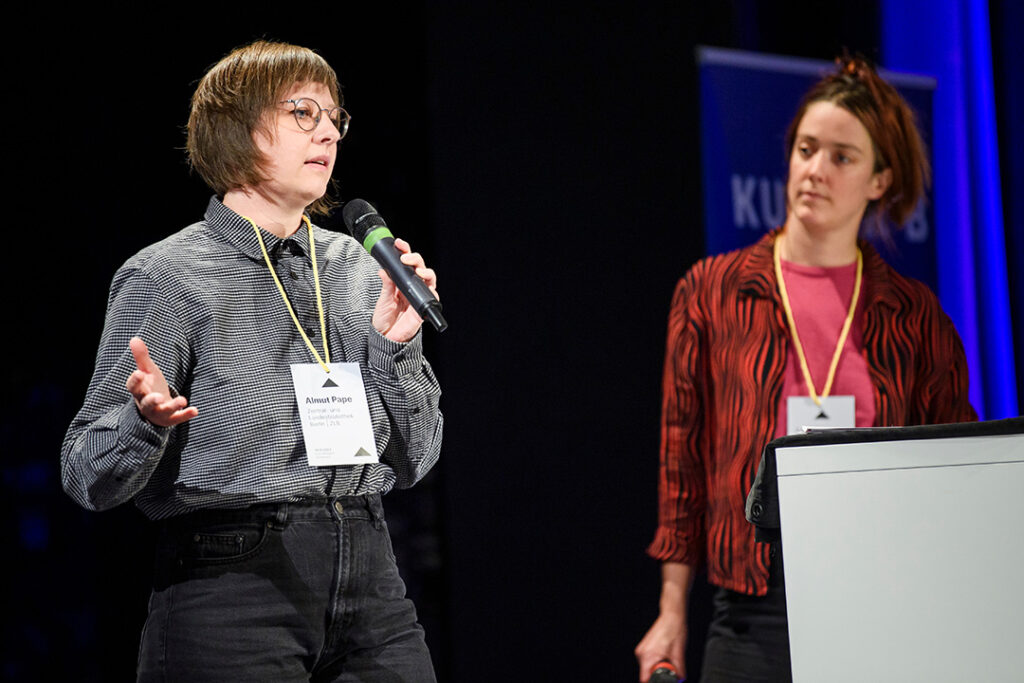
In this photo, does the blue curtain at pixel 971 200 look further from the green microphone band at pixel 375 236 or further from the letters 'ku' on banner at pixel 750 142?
the green microphone band at pixel 375 236

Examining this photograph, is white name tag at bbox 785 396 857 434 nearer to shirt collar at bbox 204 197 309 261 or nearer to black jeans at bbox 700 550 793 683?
black jeans at bbox 700 550 793 683

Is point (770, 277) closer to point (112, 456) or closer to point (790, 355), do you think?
point (790, 355)

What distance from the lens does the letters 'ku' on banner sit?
125 inches

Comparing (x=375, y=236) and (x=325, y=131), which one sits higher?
(x=325, y=131)

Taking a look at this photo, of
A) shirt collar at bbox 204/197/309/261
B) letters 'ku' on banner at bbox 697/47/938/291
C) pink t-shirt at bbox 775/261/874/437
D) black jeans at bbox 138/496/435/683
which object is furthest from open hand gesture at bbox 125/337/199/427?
letters 'ku' on banner at bbox 697/47/938/291

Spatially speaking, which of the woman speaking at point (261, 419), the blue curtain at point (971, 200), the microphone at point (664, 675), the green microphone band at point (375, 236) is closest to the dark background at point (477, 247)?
the blue curtain at point (971, 200)

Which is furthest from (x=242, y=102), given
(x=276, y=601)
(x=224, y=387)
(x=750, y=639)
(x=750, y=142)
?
(x=750, y=142)

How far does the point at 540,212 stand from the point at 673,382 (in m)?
1.24

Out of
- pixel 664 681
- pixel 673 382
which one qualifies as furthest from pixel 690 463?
pixel 664 681

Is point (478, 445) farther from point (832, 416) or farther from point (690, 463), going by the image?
point (832, 416)

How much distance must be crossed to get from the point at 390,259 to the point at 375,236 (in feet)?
0.30

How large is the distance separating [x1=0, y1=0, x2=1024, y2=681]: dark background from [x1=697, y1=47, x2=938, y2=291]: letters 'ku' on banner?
1.23 ft

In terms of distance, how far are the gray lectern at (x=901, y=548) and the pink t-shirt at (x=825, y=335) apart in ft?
2.86

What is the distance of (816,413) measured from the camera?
229cm
